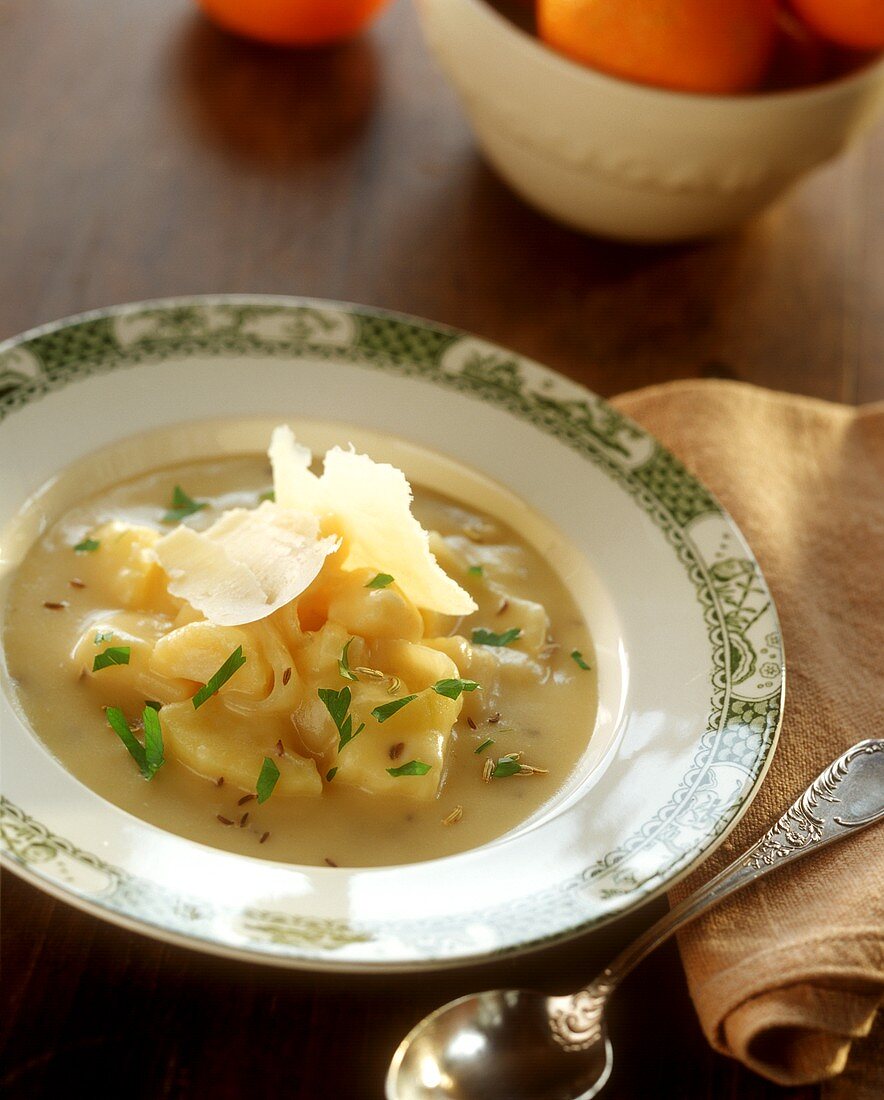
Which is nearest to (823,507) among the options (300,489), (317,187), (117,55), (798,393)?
(798,393)

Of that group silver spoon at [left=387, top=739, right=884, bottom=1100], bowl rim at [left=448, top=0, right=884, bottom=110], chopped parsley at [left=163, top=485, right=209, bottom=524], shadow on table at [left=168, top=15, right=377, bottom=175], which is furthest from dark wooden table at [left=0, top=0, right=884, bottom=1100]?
silver spoon at [left=387, top=739, right=884, bottom=1100]

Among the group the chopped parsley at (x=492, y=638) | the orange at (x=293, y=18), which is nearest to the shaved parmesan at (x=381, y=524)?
the chopped parsley at (x=492, y=638)

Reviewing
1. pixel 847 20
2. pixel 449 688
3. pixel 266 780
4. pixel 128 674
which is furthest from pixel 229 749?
pixel 847 20

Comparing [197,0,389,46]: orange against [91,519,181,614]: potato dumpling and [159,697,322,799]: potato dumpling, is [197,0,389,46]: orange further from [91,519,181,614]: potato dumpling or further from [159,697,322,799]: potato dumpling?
[159,697,322,799]: potato dumpling

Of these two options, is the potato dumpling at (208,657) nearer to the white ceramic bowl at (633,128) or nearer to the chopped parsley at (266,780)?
the chopped parsley at (266,780)

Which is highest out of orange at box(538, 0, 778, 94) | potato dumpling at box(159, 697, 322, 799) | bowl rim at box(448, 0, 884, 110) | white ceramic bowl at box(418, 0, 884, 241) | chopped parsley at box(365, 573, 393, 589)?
orange at box(538, 0, 778, 94)

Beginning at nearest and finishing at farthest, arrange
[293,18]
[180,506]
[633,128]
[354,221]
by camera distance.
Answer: [180,506], [633,128], [354,221], [293,18]

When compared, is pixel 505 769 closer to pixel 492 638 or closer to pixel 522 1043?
pixel 492 638
